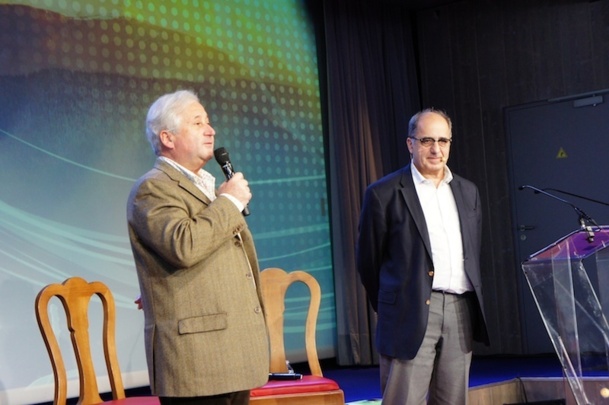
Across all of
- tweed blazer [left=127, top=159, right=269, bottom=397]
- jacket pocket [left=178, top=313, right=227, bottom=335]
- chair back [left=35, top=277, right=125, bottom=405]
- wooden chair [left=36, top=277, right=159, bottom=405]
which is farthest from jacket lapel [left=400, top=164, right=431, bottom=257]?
chair back [left=35, top=277, right=125, bottom=405]

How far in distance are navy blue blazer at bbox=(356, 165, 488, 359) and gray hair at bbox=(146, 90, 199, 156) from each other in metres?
0.96

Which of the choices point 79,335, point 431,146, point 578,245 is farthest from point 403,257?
point 79,335

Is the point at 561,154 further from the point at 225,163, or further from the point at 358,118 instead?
the point at 225,163

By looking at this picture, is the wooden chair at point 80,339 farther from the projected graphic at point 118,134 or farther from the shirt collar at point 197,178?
the projected graphic at point 118,134

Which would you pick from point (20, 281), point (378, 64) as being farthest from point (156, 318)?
point (378, 64)

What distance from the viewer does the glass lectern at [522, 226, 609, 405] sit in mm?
3357

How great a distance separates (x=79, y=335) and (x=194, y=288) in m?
1.40

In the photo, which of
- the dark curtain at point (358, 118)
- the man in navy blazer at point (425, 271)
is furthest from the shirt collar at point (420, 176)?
the dark curtain at point (358, 118)

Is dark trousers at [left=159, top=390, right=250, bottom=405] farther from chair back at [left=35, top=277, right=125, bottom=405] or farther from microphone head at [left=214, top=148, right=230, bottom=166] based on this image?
chair back at [left=35, top=277, right=125, bottom=405]

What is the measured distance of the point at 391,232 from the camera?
3.03 m

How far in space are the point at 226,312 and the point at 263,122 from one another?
13.9ft

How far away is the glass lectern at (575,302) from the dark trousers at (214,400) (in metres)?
1.60

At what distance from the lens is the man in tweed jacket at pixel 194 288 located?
7.04 feet

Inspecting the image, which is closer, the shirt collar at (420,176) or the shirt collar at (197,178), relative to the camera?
the shirt collar at (197,178)
